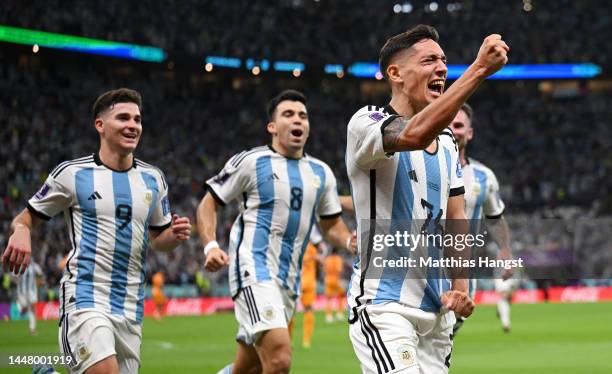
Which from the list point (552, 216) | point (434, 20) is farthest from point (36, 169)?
point (434, 20)

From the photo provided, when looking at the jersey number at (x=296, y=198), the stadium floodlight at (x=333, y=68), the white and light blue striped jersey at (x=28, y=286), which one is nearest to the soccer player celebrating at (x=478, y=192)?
the jersey number at (x=296, y=198)

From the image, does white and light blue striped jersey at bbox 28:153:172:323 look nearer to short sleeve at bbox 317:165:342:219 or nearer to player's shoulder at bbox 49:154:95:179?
player's shoulder at bbox 49:154:95:179

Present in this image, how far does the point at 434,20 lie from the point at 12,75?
2415 cm

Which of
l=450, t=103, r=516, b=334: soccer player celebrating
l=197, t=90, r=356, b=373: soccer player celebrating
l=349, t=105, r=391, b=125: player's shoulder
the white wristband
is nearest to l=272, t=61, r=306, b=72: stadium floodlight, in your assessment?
l=450, t=103, r=516, b=334: soccer player celebrating

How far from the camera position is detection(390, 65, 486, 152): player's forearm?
4.46m

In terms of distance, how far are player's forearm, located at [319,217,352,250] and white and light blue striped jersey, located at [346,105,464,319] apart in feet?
11.1

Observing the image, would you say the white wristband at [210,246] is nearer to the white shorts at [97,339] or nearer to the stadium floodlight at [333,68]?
the white shorts at [97,339]

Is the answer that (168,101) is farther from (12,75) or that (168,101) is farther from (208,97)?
(12,75)

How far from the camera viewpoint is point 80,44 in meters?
37.5

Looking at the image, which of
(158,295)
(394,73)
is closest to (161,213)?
(394,73)

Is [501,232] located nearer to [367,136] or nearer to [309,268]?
[367,136]

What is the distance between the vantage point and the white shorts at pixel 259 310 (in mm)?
8396

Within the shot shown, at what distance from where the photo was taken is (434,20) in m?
53.3

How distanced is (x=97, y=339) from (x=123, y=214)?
0.97 meters
